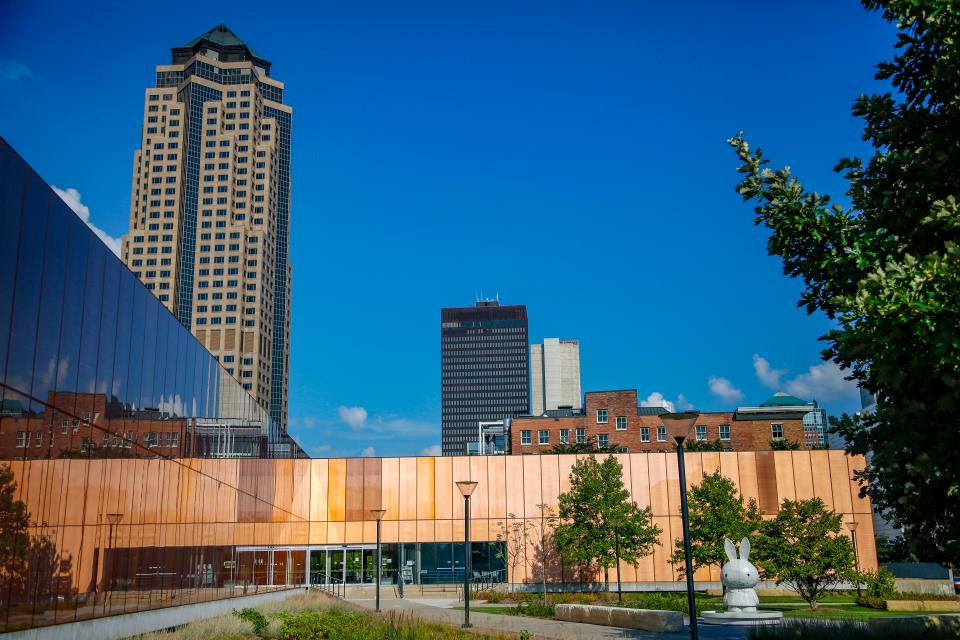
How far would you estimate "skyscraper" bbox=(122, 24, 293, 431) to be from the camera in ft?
542

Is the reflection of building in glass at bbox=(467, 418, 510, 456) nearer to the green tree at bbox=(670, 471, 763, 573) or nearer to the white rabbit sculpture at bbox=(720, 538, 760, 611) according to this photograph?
Answer: the green tree at bbox=(670, 471, 763, 573)

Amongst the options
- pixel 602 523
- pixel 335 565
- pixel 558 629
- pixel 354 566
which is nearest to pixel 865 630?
pixel 558 629

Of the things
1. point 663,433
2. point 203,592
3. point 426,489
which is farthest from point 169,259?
point 203,592

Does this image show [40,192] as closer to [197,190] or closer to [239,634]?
[239,634]

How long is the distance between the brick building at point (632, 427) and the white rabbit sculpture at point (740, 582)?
203ft

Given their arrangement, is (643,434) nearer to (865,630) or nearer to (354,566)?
(354,566)

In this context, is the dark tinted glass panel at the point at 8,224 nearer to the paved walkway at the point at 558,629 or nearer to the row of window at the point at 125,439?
the row of window at the point at 125,439

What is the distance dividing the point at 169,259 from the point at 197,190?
15.6m

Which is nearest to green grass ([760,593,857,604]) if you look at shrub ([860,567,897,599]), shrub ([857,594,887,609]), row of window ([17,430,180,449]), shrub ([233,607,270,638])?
shrub ([860,567,897,599])

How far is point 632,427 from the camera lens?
9919 cm

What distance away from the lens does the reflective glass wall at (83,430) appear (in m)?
15.9

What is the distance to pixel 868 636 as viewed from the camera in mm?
19328

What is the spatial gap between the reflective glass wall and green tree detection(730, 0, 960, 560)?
1360cm

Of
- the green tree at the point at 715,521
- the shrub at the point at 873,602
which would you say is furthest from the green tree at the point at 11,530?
the green tree at the point at 715,521
